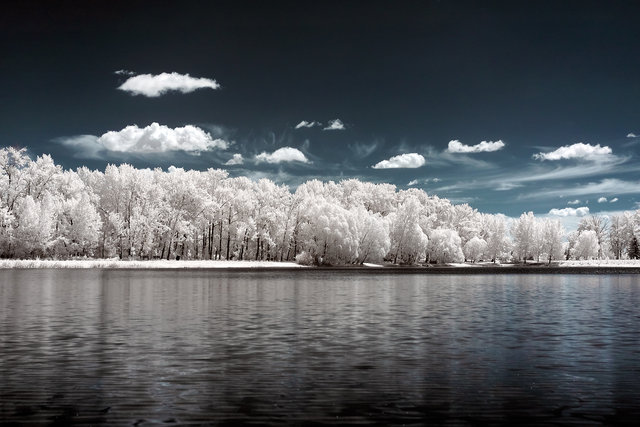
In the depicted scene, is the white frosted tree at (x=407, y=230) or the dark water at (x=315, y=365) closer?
the dark water at (x=315, y=365)

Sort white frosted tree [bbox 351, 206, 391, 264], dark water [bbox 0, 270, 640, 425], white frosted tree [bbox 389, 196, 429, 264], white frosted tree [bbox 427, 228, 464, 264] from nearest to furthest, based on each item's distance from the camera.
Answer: dark water [bbox 0, 270, 640, 425], white frosted tree [bbox 351, 206, 391, 264], white frosted tree [bbox 389, 196, 429, 264], white frosted tree [bbox 427, 228, 464, 264]

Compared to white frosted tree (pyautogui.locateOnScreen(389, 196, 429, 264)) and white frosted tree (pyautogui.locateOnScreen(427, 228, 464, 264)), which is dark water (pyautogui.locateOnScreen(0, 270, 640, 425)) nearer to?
white frosted tree (pyautogui.locateOnScreen(389, 196, 429, 264))

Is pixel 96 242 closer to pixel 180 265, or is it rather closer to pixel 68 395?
pixel 180 265

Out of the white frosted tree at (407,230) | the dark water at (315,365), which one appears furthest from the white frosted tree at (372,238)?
the dark water at (315,365)

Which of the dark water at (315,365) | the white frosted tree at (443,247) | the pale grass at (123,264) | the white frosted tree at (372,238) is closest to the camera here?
the dark water at (315,365)

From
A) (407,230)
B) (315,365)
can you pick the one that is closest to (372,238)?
(407,230)

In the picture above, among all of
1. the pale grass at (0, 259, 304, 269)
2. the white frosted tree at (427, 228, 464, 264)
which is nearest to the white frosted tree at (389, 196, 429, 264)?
the white frosted tree at (427, 228, 464, 264)

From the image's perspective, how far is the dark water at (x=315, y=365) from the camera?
1423 centimetres

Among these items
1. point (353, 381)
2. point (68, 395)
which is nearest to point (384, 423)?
point (353, 381)

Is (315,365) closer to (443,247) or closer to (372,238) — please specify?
(372,238)

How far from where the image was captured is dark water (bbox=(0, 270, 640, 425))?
14227 millimetres

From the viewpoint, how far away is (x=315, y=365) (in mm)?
20281

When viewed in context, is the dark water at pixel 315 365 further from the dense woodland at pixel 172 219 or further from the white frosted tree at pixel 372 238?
the white frosted tree at pixel 372 238

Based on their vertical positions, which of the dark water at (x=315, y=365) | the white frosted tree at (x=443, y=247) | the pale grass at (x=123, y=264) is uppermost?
the white frosted tree at (x=443, y=247)
